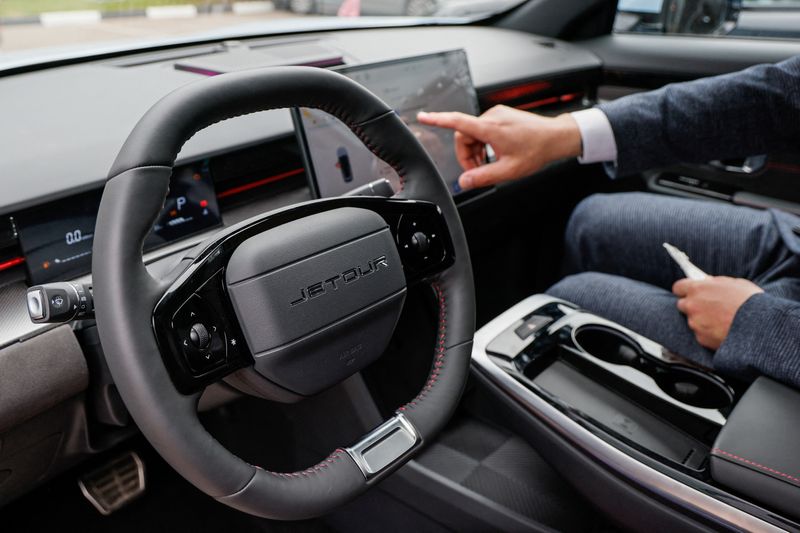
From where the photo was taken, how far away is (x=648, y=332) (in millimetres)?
1074

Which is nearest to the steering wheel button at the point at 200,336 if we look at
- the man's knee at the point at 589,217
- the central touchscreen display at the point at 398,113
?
the central touchscreen display at the point at 398,113

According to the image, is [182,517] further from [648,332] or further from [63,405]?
[648,332]

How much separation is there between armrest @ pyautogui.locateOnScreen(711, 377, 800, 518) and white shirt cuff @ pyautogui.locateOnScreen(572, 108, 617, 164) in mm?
525

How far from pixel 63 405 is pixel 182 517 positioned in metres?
0.59

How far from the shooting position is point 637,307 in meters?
1.10

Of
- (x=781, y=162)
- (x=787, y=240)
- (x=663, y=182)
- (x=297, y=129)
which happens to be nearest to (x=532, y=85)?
(x=663, y=182)

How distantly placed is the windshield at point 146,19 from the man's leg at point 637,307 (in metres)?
0.88

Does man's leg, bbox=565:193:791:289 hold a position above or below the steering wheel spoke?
below

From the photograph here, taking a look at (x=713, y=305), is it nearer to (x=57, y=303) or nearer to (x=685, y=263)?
(x=685, y=263)

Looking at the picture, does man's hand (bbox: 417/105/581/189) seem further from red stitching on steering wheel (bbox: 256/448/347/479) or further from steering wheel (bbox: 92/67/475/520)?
red stitching on steering wheel (bbox: 256/448/347/479)

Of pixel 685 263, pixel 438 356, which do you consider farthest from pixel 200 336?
pixel 685 263

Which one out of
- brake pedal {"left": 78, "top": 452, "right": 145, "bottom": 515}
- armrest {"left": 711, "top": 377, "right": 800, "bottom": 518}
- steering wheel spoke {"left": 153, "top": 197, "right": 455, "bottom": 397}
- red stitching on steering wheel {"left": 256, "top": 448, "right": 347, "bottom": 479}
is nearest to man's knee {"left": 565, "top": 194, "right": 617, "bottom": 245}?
armrest {"left": 711, "top": 377, "right": 800, "bottom": 518}

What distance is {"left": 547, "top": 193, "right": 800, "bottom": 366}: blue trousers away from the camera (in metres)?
1.07

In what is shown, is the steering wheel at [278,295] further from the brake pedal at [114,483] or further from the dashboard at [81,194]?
the brake pedal at [114,483]
